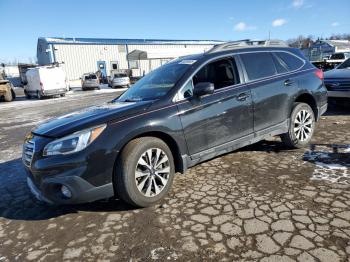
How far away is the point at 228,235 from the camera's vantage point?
9.95 ft

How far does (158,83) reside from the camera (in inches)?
179

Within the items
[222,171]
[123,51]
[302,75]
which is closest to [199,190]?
[222,171]

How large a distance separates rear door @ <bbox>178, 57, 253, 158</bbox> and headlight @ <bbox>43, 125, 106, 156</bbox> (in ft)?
3.71

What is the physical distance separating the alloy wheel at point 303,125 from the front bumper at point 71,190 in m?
3.39

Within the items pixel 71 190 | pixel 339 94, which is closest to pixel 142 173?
pixel 71 190

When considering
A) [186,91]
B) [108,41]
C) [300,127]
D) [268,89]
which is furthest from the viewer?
[108,41]

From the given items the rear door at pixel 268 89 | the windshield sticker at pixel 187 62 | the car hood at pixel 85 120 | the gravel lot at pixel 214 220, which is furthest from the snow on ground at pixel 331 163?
the car hood at pixel 85 120

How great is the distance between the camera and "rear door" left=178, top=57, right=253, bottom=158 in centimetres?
404

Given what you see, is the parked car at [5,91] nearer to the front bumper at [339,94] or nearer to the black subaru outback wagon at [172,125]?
the black subaru outback wagon at [172,125]

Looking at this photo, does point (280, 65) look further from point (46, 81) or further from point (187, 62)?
point (46, 81)

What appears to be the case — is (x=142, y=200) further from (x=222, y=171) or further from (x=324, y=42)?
(x=324, y=42)

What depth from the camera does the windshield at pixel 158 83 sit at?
4222 mm

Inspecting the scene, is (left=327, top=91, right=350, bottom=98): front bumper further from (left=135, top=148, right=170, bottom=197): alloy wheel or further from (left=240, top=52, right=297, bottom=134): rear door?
(left=135, top=148, right=170, bottom=197): alloy wheel

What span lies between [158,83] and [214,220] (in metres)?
2.10
